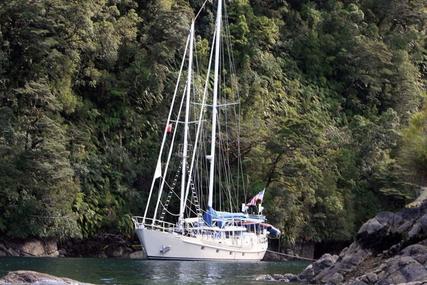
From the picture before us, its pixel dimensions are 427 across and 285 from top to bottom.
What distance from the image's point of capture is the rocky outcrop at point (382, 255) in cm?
3119

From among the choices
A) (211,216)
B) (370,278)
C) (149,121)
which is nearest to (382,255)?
(370,278)

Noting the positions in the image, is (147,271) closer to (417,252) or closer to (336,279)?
(336,279)

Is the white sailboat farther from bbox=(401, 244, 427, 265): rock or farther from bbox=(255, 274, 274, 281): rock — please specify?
bbox=(401, 244, 427, 265): rock

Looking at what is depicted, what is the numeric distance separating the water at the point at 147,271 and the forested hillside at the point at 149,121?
31.1ft

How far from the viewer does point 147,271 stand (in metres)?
40.1

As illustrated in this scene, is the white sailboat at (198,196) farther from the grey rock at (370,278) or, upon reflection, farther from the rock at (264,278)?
the grey rock at (370,278)

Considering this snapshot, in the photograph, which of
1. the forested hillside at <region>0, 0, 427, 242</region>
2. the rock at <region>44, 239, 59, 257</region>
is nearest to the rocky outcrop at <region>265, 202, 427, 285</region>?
the forested hillside at <region>0, 0, 427, 242</region>

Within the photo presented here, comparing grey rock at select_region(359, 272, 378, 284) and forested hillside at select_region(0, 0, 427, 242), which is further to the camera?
forested hillside at select_region(0, 0, 427, 242)

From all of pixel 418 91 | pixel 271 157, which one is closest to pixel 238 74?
pixel 271 157

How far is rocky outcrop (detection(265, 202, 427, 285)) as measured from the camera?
102 feet

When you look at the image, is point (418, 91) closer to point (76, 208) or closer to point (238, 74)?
point (238, 74)

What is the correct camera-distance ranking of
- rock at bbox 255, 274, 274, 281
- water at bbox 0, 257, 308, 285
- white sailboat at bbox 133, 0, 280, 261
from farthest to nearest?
white sailboat at bbox 133, 0, 280, 261 < rock at bbox 255, 274, 274, 281 < water at bbox 0, 257, 308, 285

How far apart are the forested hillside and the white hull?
615cm

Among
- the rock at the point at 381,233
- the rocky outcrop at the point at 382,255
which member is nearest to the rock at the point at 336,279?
the rocky outcrop at the point at 382,255
